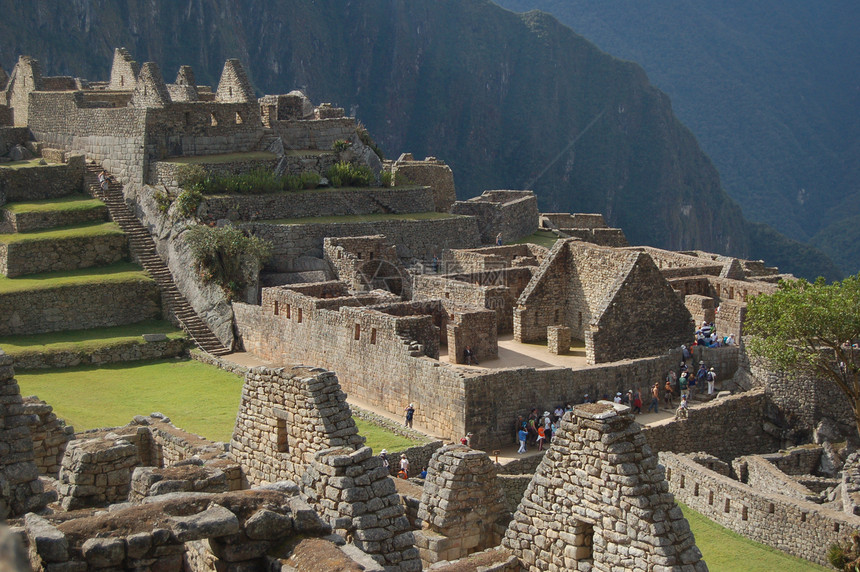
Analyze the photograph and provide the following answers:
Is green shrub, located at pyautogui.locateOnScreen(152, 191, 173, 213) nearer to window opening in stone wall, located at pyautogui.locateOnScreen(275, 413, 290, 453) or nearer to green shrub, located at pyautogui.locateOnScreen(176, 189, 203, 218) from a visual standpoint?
green shrub, located at pyautogui.locateOnScreen(176, 189, 203, 218)

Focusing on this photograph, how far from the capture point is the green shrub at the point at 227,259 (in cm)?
2809

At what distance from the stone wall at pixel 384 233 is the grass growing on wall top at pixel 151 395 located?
15.9 ft

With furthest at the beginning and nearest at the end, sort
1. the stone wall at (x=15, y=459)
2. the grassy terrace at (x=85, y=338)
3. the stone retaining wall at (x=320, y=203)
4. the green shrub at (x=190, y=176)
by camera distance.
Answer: the green shrub at (x=190, y=176)
the stone retaining wall at (x=320, y=203)
the grassy terrace at (x=85, y=338)
the stone wall at (x=15, y=459)

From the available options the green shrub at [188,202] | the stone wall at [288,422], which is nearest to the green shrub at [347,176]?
the green shrub at [188,202]

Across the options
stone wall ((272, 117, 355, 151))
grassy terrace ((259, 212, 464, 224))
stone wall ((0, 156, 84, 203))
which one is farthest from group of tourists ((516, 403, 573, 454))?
stone wall ((0, 156, 84, 203))

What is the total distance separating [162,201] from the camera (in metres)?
30.7

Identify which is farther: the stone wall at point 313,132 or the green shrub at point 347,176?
the stone wall at point 313,132

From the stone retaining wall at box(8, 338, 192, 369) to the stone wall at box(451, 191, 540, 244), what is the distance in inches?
505

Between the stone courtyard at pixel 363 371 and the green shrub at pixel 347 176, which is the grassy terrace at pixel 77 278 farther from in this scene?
the green shrub at pixel 347 176

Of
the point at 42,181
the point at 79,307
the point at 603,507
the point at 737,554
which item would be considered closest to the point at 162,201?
the point at 42,181

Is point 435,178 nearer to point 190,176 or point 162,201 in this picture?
point 190,176

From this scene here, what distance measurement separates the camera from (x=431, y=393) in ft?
68.9

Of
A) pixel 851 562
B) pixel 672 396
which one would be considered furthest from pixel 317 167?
pixel 851 562

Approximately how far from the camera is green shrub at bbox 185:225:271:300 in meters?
28.1
